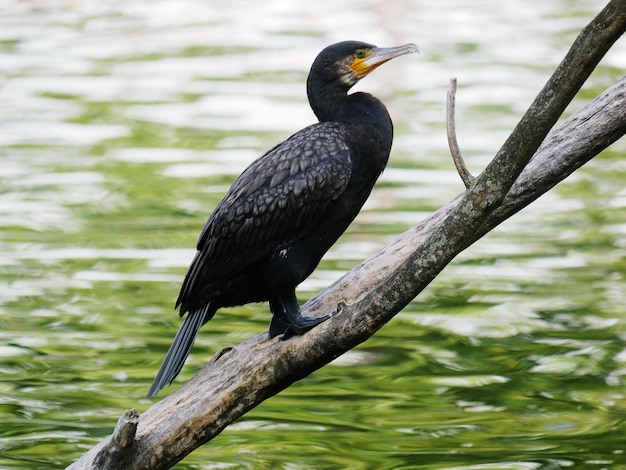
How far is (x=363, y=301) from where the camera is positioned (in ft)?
12.8

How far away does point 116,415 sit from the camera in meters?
6.29

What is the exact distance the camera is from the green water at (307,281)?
6094mm

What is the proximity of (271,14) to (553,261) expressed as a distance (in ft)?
35.1

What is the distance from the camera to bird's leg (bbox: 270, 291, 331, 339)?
4293 mm

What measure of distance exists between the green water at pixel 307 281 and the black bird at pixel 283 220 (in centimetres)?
136

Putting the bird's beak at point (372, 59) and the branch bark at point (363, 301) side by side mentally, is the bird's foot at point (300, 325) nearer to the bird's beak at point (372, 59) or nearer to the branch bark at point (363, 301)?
the branch bark at point (363, 301)

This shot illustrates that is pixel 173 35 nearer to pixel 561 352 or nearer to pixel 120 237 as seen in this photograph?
pixel 120 237

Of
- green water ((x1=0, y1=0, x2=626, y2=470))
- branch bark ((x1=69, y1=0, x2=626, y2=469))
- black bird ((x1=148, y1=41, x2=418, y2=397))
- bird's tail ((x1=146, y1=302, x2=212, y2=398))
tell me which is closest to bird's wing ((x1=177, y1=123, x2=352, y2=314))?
black bird ((x1=148, y1=41, x2=418, y2=397))

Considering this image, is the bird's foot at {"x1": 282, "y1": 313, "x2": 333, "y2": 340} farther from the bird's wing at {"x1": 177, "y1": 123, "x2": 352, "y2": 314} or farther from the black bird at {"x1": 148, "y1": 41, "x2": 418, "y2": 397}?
the bird's wing at {"x1": 177, "y1": 123, "x2": 352, "y2": 314}

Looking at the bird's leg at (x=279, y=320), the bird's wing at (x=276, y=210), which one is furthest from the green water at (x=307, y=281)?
the bird's wing at (x=276, y=210)

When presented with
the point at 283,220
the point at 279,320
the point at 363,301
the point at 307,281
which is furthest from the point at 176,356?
the point at 307,281

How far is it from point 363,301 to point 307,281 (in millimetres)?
4290

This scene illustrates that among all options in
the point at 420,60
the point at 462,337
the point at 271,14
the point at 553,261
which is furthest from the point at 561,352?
the point at 271,14

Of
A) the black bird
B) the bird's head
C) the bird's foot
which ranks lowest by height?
the bird's foot
